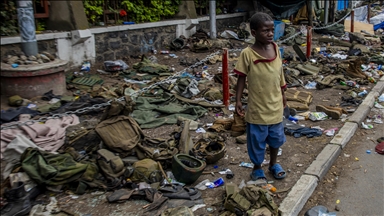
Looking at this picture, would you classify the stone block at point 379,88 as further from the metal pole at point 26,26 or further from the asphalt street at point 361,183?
the metal pole at point 26,26

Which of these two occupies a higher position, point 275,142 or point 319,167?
point 275,142

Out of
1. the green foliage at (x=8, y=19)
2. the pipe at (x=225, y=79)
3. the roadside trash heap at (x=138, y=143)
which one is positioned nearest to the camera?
the roadside trash heap at (x=138, y=143)

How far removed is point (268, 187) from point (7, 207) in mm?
2682

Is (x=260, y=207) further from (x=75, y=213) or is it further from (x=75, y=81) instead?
(x=75, y=81)

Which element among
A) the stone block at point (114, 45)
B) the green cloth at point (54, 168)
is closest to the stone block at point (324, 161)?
the green cloth at point (54, 168)

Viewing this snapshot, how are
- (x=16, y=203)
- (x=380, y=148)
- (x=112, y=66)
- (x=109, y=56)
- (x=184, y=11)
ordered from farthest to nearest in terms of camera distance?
(x=184, y=11)
(x=109, y=56)
(x=112, y=66)
(x=380, y=148)
(x=16, y=203)

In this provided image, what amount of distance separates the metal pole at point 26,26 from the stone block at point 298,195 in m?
5.76

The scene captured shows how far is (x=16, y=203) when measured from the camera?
3.73 meters

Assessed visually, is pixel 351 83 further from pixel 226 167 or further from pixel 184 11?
pixel 184 11

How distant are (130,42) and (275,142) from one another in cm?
783

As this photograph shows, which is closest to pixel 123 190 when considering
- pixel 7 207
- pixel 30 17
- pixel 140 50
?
pixel 7 207

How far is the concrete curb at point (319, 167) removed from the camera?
3924 millimetres

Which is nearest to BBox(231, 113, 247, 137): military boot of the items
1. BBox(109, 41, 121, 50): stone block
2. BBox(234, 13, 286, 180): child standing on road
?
BBox(234, 13, 286, 180): child standing on road

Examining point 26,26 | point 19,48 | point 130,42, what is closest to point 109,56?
point 130,42
